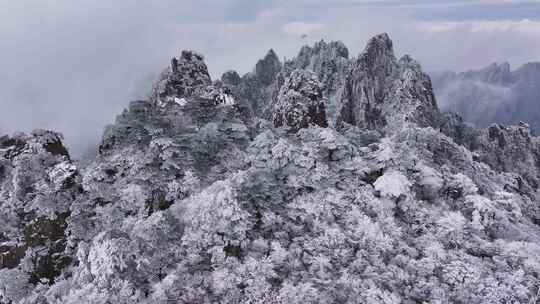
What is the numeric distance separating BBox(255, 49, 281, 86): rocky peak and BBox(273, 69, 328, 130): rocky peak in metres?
101

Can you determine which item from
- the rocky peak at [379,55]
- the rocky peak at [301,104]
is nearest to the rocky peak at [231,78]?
the rocky peak at [379,55]

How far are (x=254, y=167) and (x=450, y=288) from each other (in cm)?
1177

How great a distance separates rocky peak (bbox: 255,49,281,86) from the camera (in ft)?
438

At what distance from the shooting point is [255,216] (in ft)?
75.9

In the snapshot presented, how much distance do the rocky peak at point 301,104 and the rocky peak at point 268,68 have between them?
101084mm

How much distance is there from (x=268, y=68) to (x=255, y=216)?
115m

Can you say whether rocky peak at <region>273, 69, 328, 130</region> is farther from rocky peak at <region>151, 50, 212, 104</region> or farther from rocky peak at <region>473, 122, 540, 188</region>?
rocky peak at <region>473, 122, 540, 188</region>

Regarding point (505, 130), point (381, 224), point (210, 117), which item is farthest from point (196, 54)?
point (505, 130)

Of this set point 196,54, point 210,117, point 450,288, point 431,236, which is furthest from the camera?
point 196,54

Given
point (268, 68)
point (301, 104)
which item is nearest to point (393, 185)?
point (301, 104)

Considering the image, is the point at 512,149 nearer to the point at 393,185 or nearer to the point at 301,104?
the point at 301,104

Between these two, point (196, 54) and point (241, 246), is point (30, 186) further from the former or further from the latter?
point (196, 54)

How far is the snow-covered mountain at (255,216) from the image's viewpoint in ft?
67.2

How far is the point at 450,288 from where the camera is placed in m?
20.7
